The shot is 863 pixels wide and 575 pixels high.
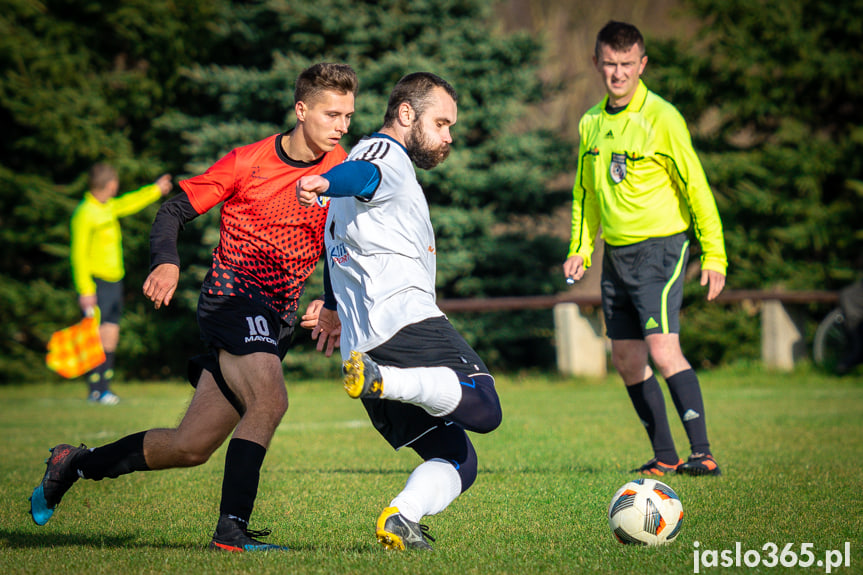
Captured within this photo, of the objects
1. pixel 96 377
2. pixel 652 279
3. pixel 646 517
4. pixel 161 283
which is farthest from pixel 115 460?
pixel 96 377

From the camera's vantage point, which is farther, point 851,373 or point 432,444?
point 851,373

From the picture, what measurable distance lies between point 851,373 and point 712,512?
33.3 ft

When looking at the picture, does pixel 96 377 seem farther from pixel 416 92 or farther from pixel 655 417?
pixel 416 92

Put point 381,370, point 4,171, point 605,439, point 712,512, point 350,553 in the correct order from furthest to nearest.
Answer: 1. point 4,171
2. point 605,439
3. point 712,512
4. point 350,553
5. point 381,370

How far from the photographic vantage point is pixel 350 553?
3402 millimetres

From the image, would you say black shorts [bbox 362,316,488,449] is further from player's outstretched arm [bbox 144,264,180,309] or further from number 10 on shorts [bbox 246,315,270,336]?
player's outstretched arm [bbox 144,264,180,309]

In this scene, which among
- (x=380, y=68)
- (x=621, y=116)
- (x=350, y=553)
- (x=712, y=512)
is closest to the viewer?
(x=350, y=553)

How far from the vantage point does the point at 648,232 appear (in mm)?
5531

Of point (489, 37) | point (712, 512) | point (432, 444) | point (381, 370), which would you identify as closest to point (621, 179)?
point (712, 512)

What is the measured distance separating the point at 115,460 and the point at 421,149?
6.26 feet

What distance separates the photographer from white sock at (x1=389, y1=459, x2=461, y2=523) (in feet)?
10.6

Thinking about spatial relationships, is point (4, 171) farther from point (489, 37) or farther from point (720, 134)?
point (720, 134)

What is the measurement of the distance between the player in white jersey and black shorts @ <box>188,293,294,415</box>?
452 mm

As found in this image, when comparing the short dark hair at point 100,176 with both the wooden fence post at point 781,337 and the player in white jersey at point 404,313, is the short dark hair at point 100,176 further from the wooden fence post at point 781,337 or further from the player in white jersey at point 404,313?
the wooden fence post at point 781,337
